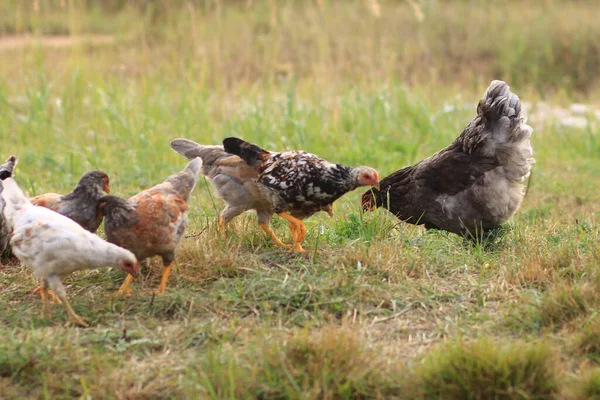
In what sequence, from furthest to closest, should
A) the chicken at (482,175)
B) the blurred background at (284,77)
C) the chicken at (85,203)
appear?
the blurred background at (284,77) < the chicken at (482,175) < the chicken at (85,203)

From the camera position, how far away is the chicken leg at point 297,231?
4.71 metres

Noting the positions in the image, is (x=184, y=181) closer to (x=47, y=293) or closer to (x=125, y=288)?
(x=125, y=288)

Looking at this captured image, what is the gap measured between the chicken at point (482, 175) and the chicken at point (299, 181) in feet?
2.01

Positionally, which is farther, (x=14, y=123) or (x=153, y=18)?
(x=153, y=18)

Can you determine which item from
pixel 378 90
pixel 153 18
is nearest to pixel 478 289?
pixel 378 90

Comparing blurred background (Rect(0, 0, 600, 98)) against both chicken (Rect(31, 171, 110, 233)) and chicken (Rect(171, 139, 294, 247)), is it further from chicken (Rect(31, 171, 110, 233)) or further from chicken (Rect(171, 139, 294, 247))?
chicken (Rect(31, 171, 110, 233))

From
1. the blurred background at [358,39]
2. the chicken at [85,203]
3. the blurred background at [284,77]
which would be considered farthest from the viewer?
the blurred background at [358,39]

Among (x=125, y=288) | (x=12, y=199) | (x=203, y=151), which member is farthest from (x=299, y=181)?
(x=12, y=199)

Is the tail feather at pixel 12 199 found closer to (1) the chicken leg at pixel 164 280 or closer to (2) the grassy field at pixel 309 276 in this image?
(2) the grassy field at pixel 309 276

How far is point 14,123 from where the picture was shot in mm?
8508

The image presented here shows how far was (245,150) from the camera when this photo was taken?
16.3ft

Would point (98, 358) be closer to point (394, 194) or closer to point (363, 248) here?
point (363, 248)

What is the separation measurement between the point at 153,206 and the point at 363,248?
1.26 metres

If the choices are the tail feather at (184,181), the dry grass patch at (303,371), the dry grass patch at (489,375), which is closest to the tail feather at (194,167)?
the tail feather at (184,181)
